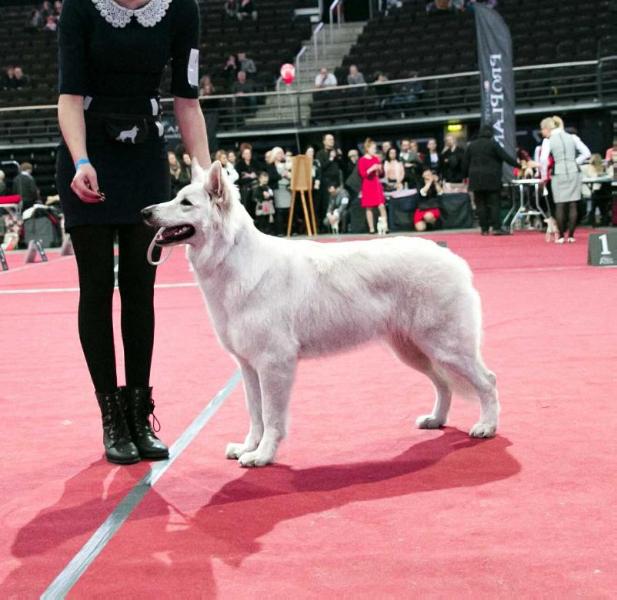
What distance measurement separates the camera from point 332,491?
283 cm

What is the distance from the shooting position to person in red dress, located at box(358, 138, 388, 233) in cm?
1600

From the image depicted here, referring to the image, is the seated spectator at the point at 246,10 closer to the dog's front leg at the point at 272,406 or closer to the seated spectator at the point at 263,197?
the seated spectator at the point at 263,197

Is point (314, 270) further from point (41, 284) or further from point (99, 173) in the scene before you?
point (41, 284)

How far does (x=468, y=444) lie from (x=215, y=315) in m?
1.00

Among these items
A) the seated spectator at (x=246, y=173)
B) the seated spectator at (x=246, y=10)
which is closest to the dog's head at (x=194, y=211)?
the seated spectator at (x=246, y=173)

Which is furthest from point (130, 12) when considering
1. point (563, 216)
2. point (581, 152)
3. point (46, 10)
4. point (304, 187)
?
point (46, 10)

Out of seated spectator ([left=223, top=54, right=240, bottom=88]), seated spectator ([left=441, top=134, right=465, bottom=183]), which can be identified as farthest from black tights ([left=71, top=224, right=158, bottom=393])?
seated spectator ([left=223, top=54, right=240, bottom=88])

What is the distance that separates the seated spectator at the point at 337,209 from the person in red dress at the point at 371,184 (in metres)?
0.61

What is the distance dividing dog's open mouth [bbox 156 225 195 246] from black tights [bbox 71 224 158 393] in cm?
23

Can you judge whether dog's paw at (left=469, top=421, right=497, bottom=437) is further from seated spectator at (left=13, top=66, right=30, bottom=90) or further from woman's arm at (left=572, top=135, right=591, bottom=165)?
seated spectator at (left=13, top=66, right=30, bottom=90)

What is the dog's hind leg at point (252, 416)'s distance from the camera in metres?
3.24

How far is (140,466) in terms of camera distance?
318 centimetres

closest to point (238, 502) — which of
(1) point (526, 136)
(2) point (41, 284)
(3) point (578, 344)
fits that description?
(3) point (578, 344)

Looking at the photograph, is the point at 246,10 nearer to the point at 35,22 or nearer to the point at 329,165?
the point at 35,22
